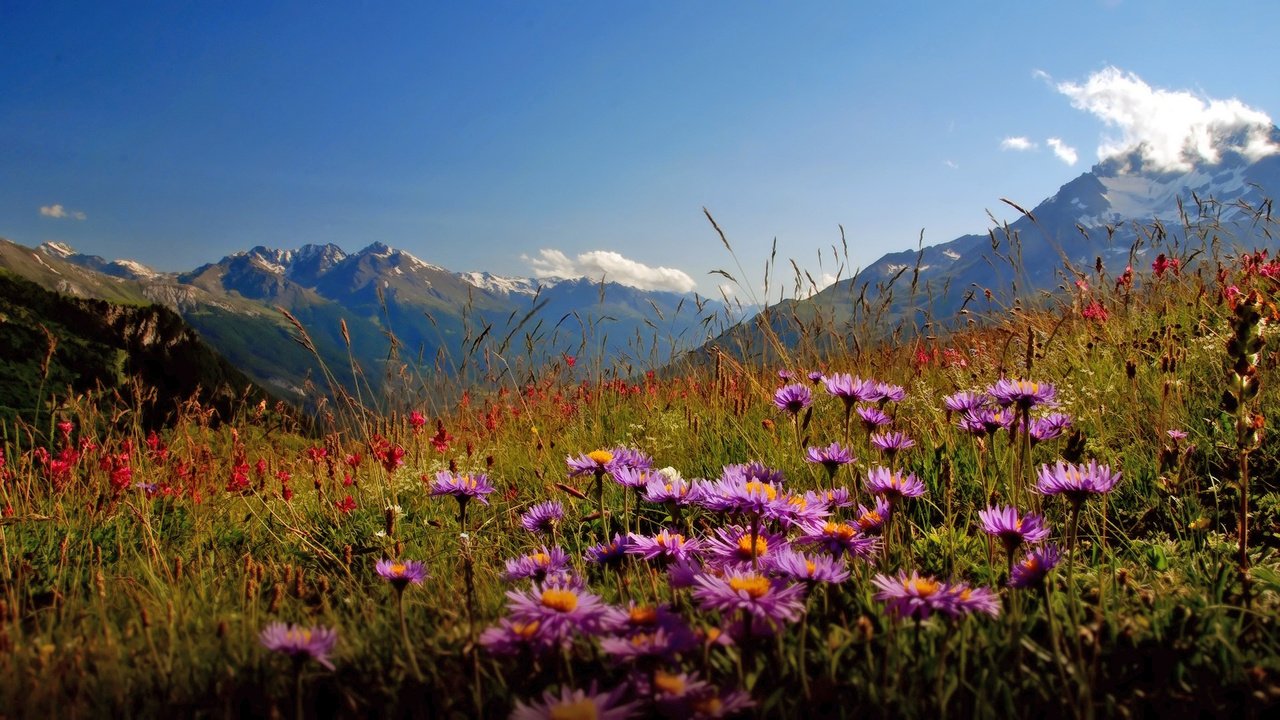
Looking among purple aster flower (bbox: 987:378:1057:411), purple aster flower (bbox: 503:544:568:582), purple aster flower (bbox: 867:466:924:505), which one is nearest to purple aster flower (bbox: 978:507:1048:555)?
purple aster flower (bbox: 867:466:924:505)

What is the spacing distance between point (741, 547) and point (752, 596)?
0.36 metres

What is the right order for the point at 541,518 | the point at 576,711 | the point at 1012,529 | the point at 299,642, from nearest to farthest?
the point at 576,711 < the point at 299,642 < the point at 1012,529 < the point at 541,518

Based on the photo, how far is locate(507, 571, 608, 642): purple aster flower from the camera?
1.01 meters

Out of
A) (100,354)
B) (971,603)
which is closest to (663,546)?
(971,603)

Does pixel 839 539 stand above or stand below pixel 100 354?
below

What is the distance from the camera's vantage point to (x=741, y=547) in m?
1.43

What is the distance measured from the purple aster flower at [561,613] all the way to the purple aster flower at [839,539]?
2.11 feet

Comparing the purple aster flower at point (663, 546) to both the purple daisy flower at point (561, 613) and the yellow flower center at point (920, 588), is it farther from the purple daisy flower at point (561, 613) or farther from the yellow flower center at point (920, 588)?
the yellow flower center at point (920, 588)

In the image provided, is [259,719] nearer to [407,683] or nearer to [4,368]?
[407,683]

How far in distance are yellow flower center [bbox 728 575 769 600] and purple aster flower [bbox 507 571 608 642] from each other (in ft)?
0.73

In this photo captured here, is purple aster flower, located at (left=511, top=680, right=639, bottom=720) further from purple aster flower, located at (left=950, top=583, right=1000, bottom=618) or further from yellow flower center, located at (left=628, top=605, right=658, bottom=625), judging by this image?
purple aster flower, located at (left=950, top=583, right=1000, bottom=618)

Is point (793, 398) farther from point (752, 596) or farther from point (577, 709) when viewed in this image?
point (577, 709)

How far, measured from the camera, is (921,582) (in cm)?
117

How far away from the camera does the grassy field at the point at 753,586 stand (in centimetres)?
105
